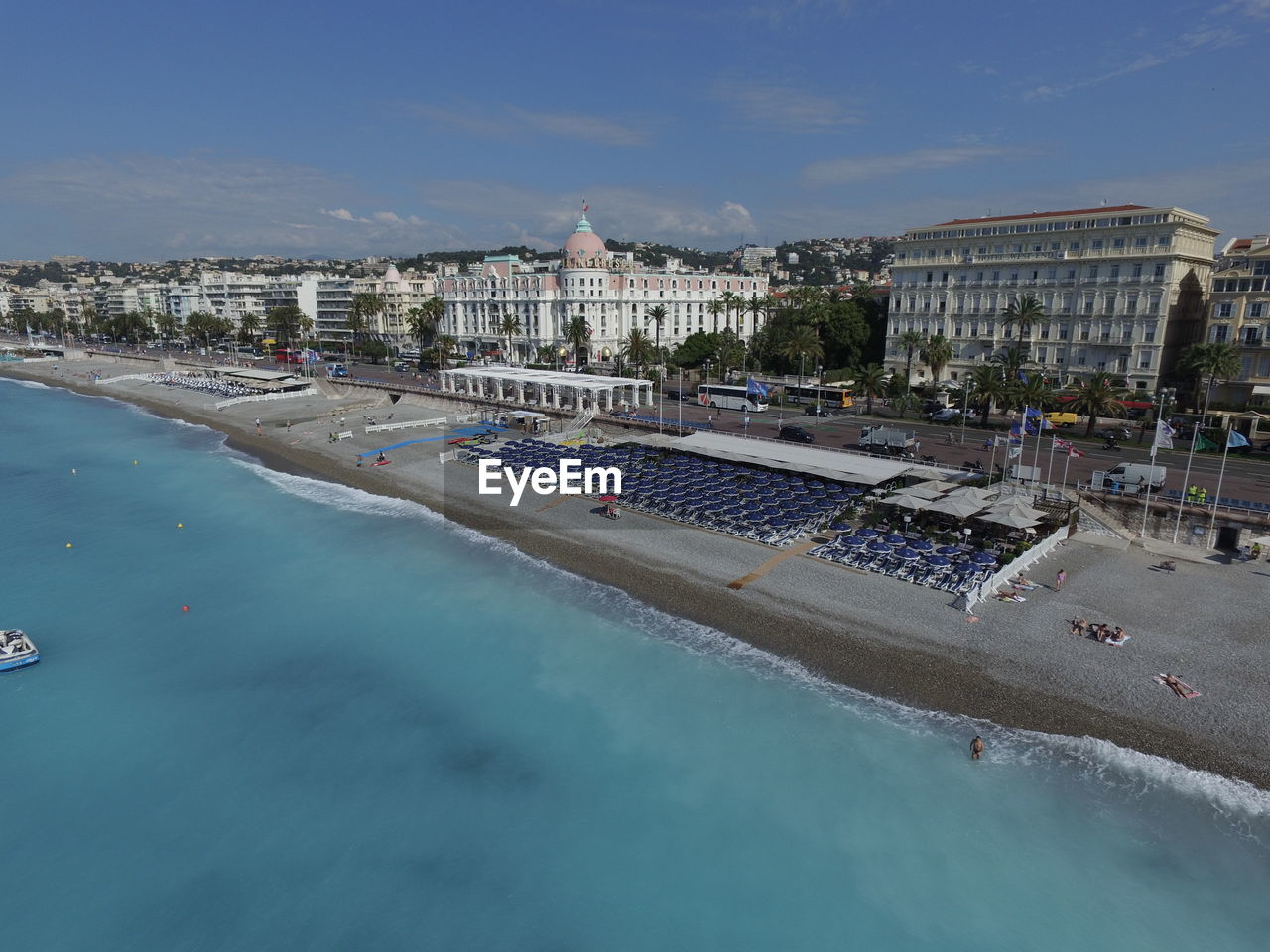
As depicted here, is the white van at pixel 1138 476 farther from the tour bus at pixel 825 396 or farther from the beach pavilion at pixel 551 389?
the beach pavilion at pixel 551 389

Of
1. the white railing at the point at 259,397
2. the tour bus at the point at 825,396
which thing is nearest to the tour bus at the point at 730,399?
the tour bus at the point at 825,396

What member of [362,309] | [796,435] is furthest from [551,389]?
[362,309]

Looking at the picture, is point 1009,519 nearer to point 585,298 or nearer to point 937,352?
point 937,352

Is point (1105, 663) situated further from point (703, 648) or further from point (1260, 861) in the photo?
point (703, 648)

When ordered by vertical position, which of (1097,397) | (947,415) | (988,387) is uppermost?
(988,387)

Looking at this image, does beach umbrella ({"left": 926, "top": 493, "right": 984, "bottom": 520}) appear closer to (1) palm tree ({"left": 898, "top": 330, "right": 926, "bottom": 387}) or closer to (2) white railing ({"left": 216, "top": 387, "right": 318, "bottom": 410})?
(1) palm tree ({"left": 898, "top": 330, "right": 926, "bottom": 387})

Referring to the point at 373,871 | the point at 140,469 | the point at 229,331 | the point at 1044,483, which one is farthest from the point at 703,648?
the point at 229,331
